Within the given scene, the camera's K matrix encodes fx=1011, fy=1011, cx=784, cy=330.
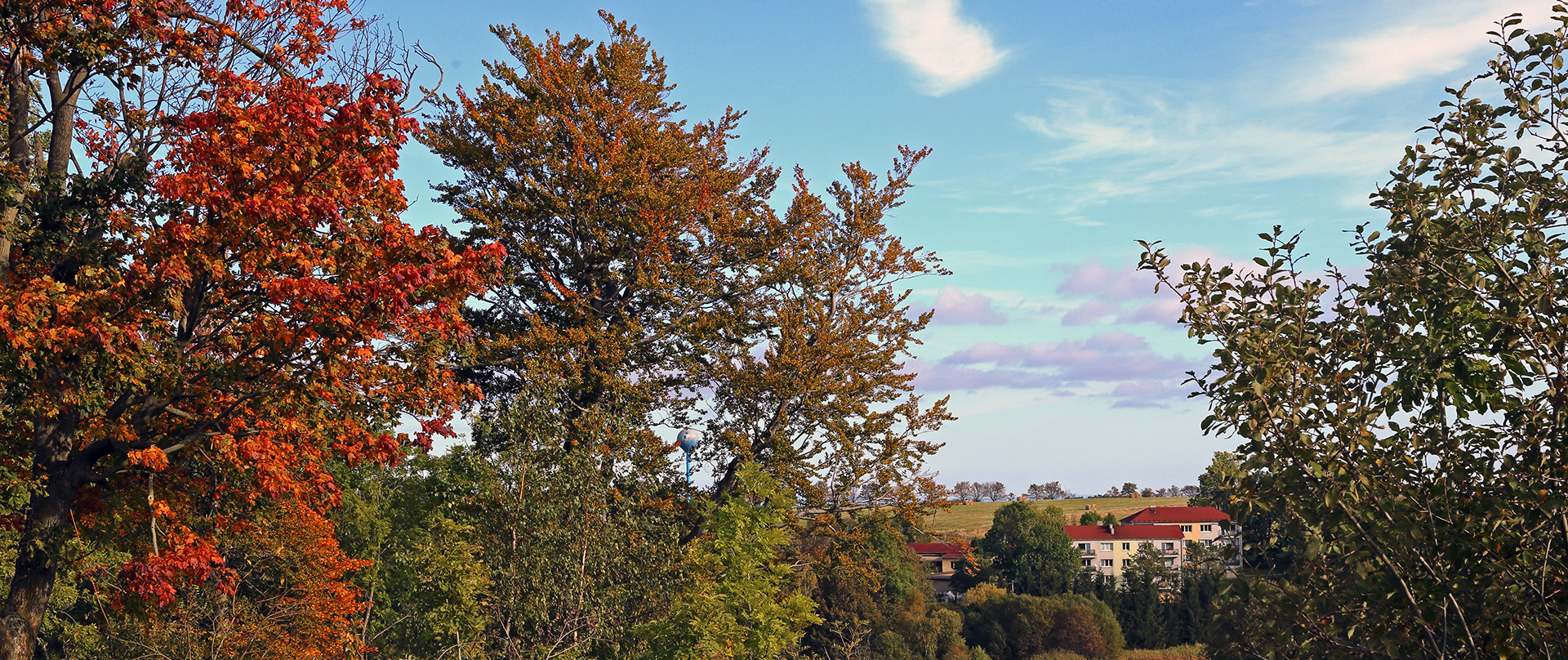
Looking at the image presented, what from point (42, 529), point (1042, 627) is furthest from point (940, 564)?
point (42, 529)

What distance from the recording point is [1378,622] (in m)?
5.22

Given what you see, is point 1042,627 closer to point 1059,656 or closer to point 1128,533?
→ point 1059,656

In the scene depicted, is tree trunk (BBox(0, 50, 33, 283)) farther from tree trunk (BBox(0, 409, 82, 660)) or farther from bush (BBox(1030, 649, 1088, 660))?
bush (BBox(1030, 649, 1088, 660))

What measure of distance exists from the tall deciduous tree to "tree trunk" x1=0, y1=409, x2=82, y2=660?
29mm

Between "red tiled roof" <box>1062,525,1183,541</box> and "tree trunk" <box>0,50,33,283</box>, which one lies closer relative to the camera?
"tree trunk" <box>0,50,33,283</box>

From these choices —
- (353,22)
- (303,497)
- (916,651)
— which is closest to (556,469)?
(303,497)

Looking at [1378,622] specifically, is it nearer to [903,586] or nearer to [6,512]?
[6,512]

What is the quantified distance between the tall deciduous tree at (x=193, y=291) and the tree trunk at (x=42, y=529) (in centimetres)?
3

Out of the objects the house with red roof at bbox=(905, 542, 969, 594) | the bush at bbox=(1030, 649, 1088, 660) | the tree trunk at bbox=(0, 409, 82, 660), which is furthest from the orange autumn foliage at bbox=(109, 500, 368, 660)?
the house with red roof at bbox=(905, 542, 969, 594)

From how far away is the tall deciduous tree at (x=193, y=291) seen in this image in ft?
33.8

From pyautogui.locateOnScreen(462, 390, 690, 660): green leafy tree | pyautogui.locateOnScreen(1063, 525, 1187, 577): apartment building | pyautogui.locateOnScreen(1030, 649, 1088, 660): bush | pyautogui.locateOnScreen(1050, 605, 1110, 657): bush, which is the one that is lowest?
pyautogui.locateOnScreen(1030, 649, 1088, 660): bush

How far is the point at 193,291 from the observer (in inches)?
430

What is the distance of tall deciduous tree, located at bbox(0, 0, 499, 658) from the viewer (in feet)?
33.8

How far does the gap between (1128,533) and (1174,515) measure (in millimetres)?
9953
